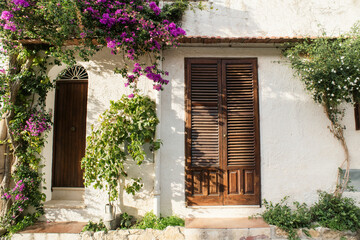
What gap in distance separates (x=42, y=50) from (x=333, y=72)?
5591 millimetres

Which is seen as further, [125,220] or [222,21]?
[222,21]

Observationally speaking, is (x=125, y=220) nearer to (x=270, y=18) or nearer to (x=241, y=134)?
(x=241, y=134)

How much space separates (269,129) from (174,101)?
78.4 inches

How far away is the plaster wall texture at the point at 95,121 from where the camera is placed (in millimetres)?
4426

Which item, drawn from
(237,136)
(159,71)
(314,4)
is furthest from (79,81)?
(314,4)

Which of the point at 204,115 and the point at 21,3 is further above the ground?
the point at 21,3

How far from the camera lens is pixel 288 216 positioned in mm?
3986

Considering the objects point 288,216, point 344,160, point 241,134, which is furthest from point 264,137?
point 344,160

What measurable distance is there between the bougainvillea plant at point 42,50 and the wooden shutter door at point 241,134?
1350 mm

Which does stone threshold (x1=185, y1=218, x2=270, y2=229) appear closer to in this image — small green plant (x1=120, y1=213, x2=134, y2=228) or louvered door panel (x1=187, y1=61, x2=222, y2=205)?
louvered door panel (x1=187, y1=61, x2=222, y2=205)

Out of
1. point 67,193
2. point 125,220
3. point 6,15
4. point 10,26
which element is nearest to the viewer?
point 6,15

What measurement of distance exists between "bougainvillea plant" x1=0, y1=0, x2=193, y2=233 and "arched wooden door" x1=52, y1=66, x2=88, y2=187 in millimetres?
533

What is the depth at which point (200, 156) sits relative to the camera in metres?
4.52

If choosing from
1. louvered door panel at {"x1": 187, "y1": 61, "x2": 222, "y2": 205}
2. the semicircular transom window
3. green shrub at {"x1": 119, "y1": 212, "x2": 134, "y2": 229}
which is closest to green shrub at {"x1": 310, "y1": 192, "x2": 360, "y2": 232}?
louvered door panel at {"x1": 187, "y1": 61, "x2": 222, "y2": 205}
